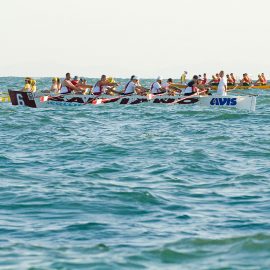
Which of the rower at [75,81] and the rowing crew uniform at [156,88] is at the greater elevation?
the rower at [75,81]

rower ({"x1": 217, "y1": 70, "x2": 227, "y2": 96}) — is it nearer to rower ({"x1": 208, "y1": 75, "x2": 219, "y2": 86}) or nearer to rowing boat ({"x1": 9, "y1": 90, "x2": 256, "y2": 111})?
rowing boat ({"x1": 9, "y1": 90, "x2": 256, "y2": 111})

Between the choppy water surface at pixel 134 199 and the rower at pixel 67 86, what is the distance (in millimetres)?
9921

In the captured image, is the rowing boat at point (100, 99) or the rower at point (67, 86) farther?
the rower at point (67, 86)

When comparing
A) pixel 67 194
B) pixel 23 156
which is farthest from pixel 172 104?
pixel 67 194

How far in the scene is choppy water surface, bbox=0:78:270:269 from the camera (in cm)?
688

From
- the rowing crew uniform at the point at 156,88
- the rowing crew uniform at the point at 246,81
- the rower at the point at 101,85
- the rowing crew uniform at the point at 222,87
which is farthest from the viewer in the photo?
the rowing crew uniform at the point at 246,81

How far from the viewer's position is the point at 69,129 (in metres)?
20.1

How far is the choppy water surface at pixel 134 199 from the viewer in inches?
271

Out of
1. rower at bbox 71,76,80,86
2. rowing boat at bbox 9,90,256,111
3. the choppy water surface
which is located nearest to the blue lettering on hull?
rowing boat at bbox 9,90,256,111

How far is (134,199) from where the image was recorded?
9.62 meters

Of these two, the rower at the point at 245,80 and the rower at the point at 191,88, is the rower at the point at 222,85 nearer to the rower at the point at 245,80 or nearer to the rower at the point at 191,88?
the rower at the point at 191,88

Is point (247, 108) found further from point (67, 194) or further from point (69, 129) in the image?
point (67, 194)

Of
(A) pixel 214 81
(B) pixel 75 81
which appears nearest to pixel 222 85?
(B) pixel 75 81

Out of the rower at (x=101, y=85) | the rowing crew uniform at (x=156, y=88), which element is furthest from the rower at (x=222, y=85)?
the rower at (x=101, y=85)
